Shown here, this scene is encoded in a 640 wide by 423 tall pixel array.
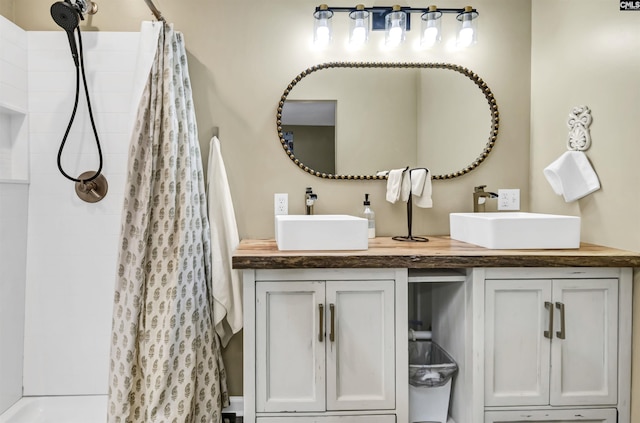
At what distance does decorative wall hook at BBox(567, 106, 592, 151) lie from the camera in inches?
74.7

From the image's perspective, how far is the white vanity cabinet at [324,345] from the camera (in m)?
1.67

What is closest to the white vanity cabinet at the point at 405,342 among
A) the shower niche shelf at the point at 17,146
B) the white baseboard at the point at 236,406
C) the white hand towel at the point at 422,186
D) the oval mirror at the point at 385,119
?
the white hand towel at the point at 422,186

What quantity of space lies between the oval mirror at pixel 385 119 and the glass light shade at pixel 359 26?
13cm

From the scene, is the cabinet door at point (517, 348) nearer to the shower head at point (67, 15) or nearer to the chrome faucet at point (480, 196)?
the chrome faucet at point (480, 196)

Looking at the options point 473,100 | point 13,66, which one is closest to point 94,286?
point 13,66

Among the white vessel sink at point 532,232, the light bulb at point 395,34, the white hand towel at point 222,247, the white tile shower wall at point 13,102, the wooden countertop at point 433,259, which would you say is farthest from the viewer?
the light bulb at point 395,34

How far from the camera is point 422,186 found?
2.11m

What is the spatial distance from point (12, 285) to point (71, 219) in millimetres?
411

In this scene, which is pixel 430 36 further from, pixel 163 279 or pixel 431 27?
pixel 163 279

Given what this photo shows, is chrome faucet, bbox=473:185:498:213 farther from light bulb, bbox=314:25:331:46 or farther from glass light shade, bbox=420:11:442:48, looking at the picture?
light bulb, bbox=314:25:331:46

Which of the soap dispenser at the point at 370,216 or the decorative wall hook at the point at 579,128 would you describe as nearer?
the decorative wall hook at the point at 579,128

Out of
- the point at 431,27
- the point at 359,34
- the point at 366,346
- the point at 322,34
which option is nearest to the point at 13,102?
the point at 322,34

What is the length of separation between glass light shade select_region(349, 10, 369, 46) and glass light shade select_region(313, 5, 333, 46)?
0.41 feet

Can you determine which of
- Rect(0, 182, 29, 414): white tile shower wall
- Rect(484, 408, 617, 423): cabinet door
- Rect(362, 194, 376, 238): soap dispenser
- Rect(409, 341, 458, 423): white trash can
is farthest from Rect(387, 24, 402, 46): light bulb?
Rect(0, 182, 29, 414): white tile shower wall
